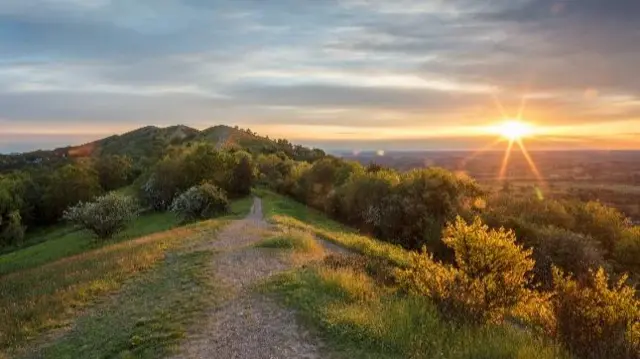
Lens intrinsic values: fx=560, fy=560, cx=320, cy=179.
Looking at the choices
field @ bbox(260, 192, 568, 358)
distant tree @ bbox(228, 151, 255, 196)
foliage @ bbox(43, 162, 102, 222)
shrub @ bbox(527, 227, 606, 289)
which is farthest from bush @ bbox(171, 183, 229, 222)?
field @ bbox(260, 192, 568, 358)

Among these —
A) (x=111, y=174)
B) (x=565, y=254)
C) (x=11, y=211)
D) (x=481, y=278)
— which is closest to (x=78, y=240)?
(x=11, y=211)

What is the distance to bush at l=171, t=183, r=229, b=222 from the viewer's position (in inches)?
2258

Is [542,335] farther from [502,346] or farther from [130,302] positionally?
[130,302]

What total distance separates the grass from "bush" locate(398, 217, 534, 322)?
271 inches

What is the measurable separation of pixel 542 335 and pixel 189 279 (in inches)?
477

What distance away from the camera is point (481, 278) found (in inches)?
611

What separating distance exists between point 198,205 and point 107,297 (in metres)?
39.3

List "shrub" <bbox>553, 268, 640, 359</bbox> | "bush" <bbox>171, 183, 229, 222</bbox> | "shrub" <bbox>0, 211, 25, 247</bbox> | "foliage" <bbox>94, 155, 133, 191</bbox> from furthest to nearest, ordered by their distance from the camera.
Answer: "foliage" <bbox>94, 155, 133, 191</bbox>
"shrub" <bbox>0, 211, 25, 247</bbox>
"bush" <bbox>171, 183, 229, 222</bbox>
"shrub" <bbox>553, 268, 640, 359</bbox>

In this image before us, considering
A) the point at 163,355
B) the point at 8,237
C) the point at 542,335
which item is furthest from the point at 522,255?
the point at 8,237

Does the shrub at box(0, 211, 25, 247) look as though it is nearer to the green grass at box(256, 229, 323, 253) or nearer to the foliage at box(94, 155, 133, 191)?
the foliage at box(94, 155, 133, 191)

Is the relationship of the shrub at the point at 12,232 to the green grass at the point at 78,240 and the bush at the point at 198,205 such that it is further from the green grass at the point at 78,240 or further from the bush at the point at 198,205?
the bush at the point at 198,205

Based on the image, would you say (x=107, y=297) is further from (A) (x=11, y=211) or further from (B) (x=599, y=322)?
(A) (x=11, y=211)

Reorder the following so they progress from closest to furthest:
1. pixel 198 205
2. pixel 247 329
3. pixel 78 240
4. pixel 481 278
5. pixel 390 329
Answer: pixel 390 329
pixel 247 329
pixel 481 278
pixel 78 240
pixel 198 205

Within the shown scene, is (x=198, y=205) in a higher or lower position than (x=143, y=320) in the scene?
lower
